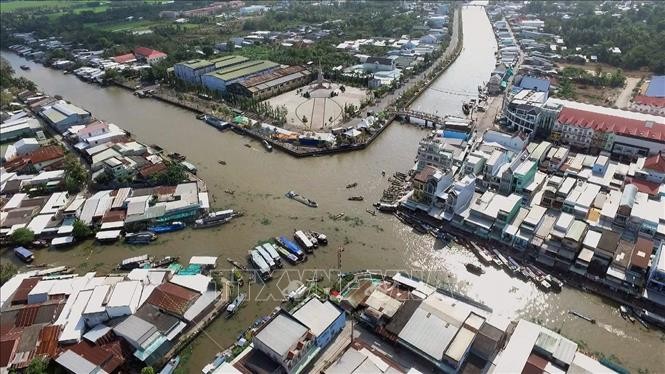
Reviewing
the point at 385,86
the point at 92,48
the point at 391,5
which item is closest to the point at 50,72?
the point at 92,48

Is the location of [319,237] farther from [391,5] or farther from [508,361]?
[391,5]

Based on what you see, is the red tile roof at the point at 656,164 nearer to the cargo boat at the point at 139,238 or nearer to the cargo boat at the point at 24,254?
the cargo boat at the point at 139,238

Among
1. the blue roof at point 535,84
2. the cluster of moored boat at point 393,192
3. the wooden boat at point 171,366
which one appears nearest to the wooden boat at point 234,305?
the wooden boat at point 171,366

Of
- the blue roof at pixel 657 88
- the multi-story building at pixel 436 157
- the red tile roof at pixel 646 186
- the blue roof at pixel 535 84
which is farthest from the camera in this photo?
the blue roof at pixel 657 88

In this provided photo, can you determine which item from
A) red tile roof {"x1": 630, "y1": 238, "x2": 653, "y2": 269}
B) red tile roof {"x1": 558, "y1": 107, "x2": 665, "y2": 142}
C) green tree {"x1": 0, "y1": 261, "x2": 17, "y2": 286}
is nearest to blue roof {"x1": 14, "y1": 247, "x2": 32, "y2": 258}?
green tree {"x1": 0, "y1": 261, "x2": 17, "y2": 286}

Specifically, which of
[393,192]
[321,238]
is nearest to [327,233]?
[321,238]

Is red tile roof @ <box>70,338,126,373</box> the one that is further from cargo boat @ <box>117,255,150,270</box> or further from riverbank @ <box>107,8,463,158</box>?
riverbank @ <box>107,8,463,158</box>
